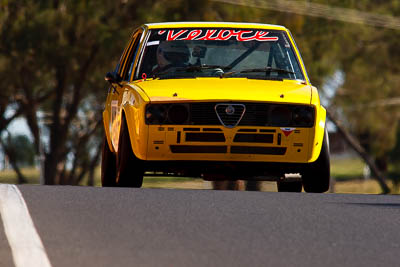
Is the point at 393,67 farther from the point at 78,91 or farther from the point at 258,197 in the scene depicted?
the point at 258,197

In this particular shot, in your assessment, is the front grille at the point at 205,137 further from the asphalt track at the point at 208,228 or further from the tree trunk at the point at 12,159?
the tree trunk at the point at 12,159

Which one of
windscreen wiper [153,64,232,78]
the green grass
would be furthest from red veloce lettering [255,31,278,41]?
the green grass

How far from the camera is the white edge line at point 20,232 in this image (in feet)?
20.2

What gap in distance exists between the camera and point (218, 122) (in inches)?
411

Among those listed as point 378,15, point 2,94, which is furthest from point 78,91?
point 378,15

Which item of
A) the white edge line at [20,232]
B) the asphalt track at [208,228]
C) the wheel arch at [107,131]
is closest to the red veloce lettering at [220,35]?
the wheel arch at [107,131]

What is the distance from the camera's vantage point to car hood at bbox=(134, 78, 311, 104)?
10.5 meters

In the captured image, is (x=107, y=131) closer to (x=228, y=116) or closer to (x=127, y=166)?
(x=127, y=166)

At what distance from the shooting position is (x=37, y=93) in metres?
36.8

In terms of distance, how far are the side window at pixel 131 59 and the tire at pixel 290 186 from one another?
2.16 m

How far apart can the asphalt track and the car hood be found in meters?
1.11

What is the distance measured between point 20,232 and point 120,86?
5.00 m

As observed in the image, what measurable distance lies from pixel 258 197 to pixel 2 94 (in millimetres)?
25472

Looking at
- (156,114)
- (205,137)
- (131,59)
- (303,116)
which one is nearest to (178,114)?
(156,114)
